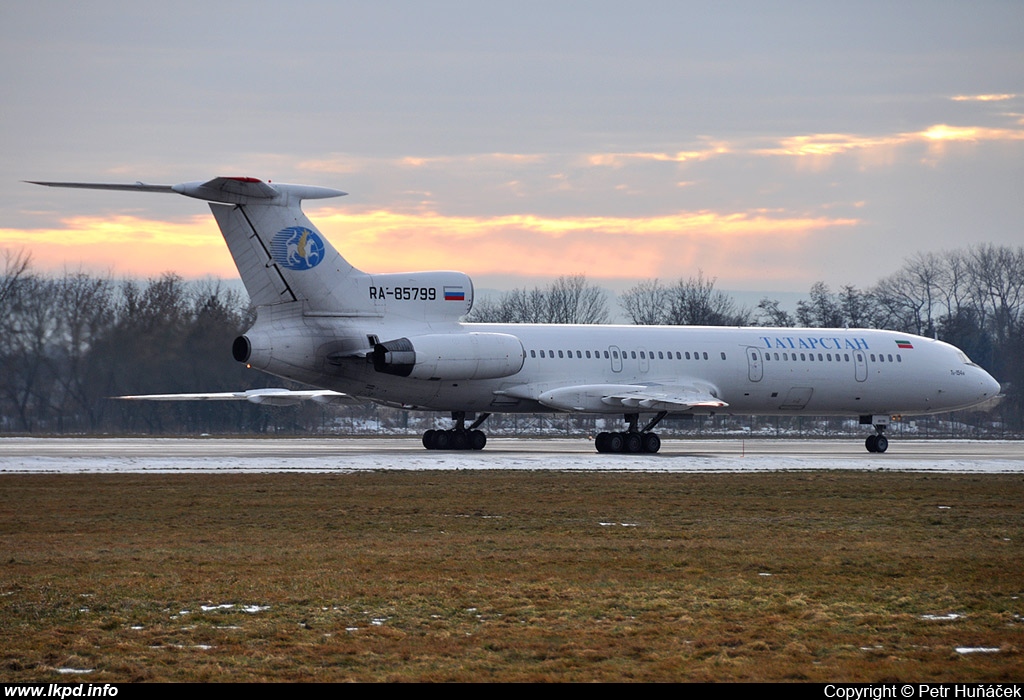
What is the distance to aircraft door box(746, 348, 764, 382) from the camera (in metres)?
34.3

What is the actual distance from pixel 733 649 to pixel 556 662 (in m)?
1.23

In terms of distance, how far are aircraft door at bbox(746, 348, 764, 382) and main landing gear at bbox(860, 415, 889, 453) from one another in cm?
404

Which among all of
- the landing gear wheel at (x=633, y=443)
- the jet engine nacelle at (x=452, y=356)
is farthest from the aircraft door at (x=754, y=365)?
the jet engine nacelle at (x=452, y=356)

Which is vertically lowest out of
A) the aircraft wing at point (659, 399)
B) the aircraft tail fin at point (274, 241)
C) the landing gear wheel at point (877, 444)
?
the landing gear wheel at point (877, 444)

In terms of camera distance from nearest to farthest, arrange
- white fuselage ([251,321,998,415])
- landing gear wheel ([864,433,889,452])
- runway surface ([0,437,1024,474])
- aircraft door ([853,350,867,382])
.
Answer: runway surface ([0,437,1024,474])
white fuselage ([251,321,998,415])
landing gear wheel ([864,433,889,452])
aircraft door ([853,350,867,382])

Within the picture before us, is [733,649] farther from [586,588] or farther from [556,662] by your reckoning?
[586,588]

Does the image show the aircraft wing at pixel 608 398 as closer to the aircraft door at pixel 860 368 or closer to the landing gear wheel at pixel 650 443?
the landing gear wheel at pixel 650 443

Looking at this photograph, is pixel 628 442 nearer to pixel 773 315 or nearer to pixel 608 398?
pixel 608 398

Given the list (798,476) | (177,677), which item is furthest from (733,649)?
(798,476)

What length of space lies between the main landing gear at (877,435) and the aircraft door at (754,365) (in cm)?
404

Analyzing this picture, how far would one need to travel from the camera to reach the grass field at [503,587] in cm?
769

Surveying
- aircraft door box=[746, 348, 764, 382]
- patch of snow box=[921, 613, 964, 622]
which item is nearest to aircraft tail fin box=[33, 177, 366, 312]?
aircraft door box=[746, 348, 764, 382]

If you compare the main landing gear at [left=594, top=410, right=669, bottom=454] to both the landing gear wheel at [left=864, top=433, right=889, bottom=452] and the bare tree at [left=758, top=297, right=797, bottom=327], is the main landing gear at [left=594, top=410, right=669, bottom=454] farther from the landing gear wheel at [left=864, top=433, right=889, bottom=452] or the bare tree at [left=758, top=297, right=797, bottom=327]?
the bare tree at [left=758, top=297, right=797, bottom=327]
